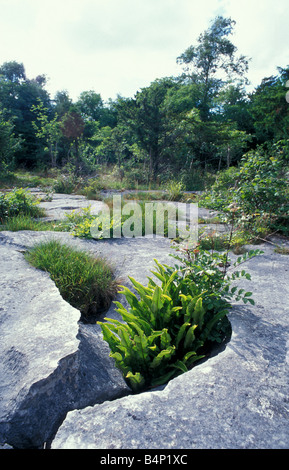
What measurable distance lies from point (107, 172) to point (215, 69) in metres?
16.9

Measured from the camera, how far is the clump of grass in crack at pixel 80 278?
7.98 feet

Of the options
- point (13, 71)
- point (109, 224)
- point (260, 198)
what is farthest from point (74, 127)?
point (13, 71)

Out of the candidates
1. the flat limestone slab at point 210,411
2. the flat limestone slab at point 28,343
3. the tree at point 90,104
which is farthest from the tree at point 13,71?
the flat limestone slab at point 210,411

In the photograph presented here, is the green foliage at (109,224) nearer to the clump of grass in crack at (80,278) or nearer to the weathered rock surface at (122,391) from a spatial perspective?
→ the clump of grass in crack at (80,278)

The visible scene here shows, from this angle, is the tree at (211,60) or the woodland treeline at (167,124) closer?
the woodland treeline at (167,124)

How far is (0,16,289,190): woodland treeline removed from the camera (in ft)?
39.6

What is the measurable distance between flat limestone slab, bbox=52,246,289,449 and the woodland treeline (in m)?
5.75

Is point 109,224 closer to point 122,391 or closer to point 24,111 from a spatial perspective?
point 122,391

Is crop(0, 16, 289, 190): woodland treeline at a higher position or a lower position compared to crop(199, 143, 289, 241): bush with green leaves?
higher

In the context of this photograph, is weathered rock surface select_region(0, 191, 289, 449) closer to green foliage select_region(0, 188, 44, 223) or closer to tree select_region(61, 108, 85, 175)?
green foliage select_region(0, 188, 44, 223)

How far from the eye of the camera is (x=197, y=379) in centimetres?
132

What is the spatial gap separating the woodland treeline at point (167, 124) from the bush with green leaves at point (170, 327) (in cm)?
529

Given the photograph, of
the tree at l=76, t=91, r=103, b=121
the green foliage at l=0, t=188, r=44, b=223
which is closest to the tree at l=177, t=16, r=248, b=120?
the tree at l=76, t=91, r=103, b=121
